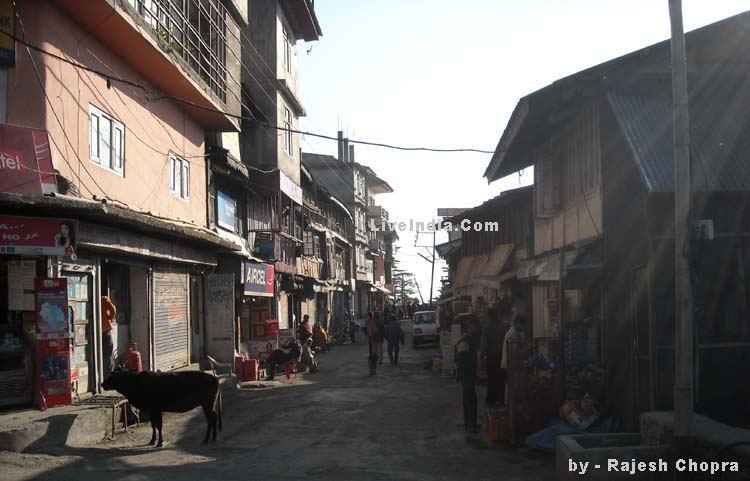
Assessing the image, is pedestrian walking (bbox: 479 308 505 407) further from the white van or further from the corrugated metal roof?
the white van

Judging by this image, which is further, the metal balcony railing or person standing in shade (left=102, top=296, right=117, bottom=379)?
the metal balcony railing

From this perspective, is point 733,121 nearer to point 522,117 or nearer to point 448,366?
point 522,117

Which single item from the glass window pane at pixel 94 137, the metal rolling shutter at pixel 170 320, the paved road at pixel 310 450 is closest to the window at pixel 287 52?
the metal rolling shutter at pixel 170 320

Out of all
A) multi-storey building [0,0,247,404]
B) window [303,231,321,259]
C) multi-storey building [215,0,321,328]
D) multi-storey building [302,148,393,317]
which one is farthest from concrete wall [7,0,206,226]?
multi-storey building [302,148,393,317]

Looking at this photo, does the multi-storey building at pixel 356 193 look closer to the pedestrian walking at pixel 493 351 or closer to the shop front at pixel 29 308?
the pedestrian walking at pixel 493 351

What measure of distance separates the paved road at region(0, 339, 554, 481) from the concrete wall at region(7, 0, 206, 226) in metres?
4.69

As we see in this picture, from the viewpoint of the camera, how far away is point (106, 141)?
559 inches

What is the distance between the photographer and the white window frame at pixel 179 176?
59.7 feet

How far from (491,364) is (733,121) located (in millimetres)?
5489

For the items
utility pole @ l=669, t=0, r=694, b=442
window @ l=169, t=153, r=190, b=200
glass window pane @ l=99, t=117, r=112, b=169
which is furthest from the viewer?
window @ l=169, t=153, r=190, b=200

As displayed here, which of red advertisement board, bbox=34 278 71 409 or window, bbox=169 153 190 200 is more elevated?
window, bbox=169 153 190 200

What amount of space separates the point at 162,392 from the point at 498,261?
15.2 metres

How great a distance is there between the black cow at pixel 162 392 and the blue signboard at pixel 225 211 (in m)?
11.2

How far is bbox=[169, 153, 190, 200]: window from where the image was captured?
18188mm
